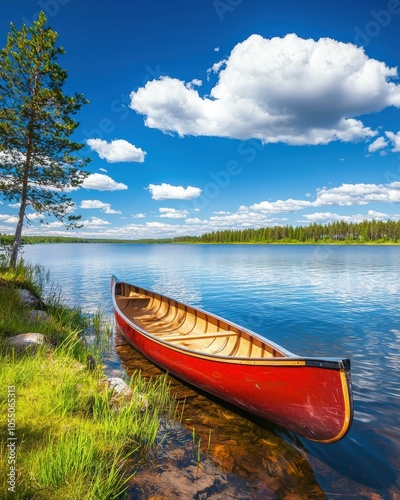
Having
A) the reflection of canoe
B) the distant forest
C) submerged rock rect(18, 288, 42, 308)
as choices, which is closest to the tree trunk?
submerged rock rect(18, 288, 42, 308)

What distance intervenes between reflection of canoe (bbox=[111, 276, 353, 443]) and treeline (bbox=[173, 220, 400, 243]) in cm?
15581

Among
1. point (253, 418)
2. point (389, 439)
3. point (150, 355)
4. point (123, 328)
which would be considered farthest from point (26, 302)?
point (389, 439)

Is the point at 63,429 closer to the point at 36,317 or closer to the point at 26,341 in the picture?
the point at 26,341

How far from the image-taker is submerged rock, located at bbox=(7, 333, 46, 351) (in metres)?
6.63

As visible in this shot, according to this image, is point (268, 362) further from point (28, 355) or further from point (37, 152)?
point (37, 152)

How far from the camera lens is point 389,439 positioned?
18.8 feet

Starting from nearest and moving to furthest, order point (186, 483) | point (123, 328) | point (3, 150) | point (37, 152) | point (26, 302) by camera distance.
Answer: point (186, 483) < point (123, 328) < point (26, 302) < point (3, 150) < point (37, 152)

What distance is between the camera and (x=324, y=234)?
154375mm

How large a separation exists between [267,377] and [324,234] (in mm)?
163307

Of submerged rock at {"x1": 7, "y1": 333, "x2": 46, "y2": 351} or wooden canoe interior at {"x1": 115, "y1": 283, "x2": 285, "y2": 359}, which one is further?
wooden canoe interior at {"x1": 115, "y1": 283, "x2": 285, "y2": 359}

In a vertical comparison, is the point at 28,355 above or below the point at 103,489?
above

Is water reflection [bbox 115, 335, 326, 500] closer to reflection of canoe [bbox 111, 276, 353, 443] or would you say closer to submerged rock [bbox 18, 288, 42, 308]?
reflection of canoe [bbox 111, 276, 353, 443]

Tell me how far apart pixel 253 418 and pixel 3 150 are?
18662mm

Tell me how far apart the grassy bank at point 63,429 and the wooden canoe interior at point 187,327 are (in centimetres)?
219
